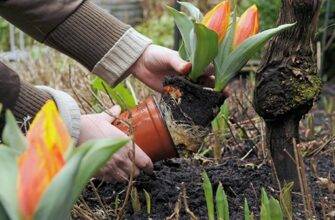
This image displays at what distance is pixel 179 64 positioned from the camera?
1.57m

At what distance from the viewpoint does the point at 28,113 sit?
57.3 inches

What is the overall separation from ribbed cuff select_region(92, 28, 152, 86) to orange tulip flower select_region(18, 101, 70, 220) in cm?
93

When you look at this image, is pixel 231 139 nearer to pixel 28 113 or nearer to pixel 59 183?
pixel 28 113

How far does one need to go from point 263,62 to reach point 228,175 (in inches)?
13.4

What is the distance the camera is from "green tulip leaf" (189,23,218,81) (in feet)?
4.56

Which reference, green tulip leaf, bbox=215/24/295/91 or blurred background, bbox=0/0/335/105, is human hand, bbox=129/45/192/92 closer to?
green tulip leaf, bbox=215/24/295/91

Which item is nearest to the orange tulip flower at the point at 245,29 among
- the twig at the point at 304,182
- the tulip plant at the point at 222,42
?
the tulip plant at the point at 222,42

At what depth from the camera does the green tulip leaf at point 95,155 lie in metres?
0.80

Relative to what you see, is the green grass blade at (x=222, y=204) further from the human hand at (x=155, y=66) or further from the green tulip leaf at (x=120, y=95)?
the green tulip leaf at (x=120, y=95)

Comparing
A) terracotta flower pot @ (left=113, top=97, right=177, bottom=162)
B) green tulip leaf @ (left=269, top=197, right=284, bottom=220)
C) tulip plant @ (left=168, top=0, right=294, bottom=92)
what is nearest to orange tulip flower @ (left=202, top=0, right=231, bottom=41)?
tulip plant @ (left=168, top=0, right=294, bottom=92)

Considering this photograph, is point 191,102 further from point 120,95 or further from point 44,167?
point 44,167

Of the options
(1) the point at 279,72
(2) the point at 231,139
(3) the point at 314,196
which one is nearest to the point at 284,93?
(1) the point at 279,72

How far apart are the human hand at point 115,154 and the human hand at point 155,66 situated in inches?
8.4

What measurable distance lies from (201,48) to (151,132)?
23 centimetres
